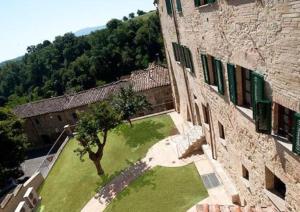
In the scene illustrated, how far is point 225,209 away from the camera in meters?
9.60

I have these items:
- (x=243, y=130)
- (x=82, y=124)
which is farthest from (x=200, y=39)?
(x=82, y=124)

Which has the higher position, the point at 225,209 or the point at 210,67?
the point at 210,67

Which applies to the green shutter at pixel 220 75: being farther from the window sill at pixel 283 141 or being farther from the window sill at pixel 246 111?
the window sill at pixel 283 141

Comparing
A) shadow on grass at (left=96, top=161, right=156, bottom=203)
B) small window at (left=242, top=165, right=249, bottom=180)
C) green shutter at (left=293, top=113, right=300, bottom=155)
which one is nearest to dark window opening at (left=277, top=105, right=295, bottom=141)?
green shutter at (left=293, top=113, right=300, bottom=155)

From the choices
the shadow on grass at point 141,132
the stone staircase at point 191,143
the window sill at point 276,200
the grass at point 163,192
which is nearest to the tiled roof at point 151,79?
the shadow on grass at point 141,132

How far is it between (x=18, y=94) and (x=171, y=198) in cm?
6364

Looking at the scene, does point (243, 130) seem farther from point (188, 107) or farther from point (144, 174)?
point (188, 107)

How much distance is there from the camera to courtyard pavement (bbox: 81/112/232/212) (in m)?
15.1

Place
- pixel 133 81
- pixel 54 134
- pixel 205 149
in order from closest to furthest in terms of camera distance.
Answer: pixel 205 149 → pixel 133 81 → pixel 54 134

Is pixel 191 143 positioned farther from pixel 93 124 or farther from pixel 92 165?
pixel 92 165

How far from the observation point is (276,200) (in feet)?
27.0

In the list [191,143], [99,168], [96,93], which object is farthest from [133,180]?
[96,93]

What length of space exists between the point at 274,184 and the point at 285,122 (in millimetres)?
2774

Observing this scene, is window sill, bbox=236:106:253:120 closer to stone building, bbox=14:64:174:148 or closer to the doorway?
the doorway
